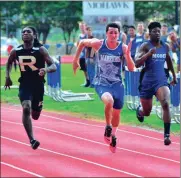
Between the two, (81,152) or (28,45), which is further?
(81,152)

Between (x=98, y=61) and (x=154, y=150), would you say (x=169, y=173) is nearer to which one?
(x=154, y=150)

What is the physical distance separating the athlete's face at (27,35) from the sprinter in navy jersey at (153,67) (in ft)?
3.35

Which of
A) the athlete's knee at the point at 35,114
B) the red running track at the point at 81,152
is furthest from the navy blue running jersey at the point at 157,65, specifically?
the red running track at the point at 81,152

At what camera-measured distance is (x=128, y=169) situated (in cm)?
3581

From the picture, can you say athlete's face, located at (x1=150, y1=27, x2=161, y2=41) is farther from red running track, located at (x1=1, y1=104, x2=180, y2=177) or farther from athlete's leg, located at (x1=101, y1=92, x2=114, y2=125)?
red running track, located at (x1=1, y1=104, x2=180, y2=177)

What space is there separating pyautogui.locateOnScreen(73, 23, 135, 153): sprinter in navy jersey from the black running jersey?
0.38 m

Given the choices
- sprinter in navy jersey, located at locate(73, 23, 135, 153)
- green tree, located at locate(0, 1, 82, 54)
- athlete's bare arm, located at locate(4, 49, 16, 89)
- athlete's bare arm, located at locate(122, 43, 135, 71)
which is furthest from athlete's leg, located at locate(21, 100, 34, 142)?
green tree, located at locate(0, 1, 82, 54)

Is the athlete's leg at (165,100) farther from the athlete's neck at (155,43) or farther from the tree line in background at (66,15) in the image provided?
the tree line in background at (66,15)

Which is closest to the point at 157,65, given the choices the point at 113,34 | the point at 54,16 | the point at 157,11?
the point at 113,34

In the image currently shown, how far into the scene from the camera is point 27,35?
7.59 metres

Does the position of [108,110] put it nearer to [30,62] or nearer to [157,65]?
[157,65]

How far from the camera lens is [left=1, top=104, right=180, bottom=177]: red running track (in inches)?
1394

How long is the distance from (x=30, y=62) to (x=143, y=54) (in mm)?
1088

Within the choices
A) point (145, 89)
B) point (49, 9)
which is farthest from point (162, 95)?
point (49, 9)
